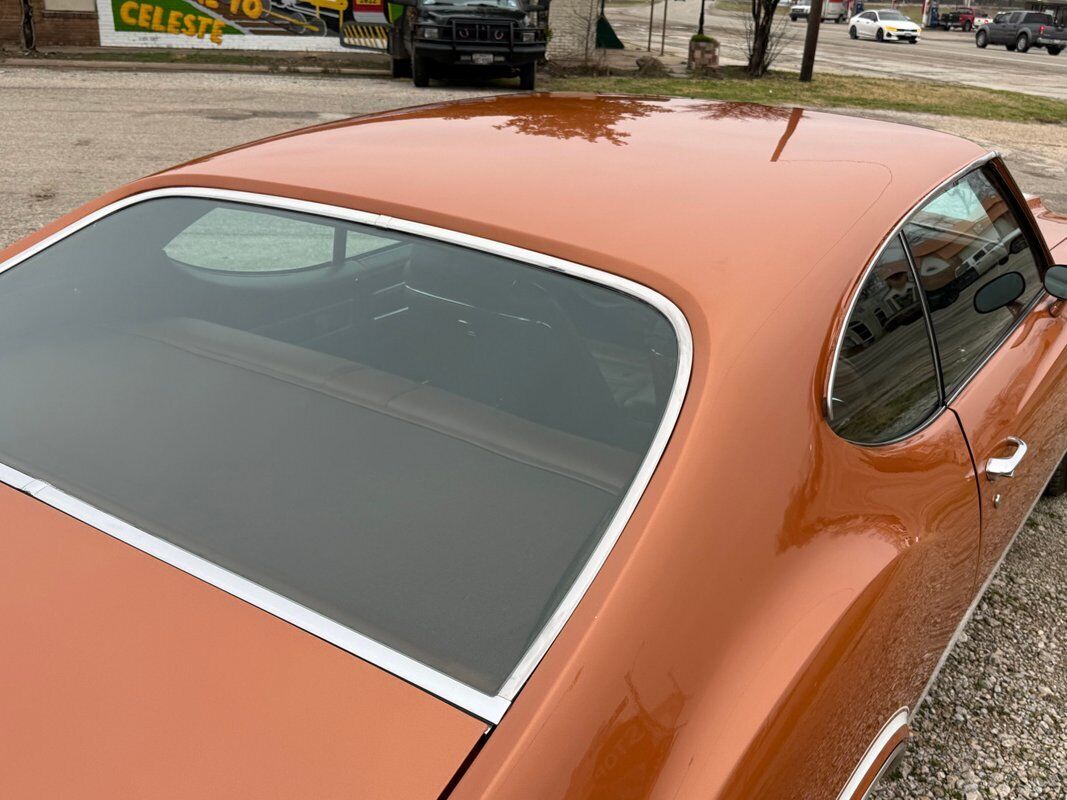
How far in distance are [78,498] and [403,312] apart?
66 cm

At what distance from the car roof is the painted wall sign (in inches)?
749

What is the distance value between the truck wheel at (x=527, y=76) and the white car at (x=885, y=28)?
3141 cm

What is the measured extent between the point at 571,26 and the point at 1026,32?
31313 millimetres

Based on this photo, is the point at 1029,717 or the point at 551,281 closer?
the point at 551,281

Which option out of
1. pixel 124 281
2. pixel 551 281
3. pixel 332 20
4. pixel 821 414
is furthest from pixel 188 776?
pixel 332 20

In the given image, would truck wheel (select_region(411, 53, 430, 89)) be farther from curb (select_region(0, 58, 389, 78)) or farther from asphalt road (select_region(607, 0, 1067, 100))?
asphalt road (select_region(607, 0, 1067, 100))

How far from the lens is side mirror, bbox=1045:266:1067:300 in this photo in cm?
253

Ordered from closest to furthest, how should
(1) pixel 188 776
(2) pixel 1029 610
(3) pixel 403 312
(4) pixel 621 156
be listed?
(1) pixel 188 776
(3) pixel 403 312
(4) pixel 621 156
(2) pixel 1029 610

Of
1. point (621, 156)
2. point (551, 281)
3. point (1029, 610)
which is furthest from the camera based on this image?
point (1029, 610)

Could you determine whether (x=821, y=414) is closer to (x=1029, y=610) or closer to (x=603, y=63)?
(x=1029, y=610)

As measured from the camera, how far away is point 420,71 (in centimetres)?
1571

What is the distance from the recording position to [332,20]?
20.1 metres

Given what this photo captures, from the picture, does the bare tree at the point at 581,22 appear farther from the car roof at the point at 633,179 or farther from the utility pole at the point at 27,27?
the car roof at the point at 633,179

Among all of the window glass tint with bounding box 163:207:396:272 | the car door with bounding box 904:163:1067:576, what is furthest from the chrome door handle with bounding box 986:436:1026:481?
the window glass tint with bounding box 163:207:396:272
